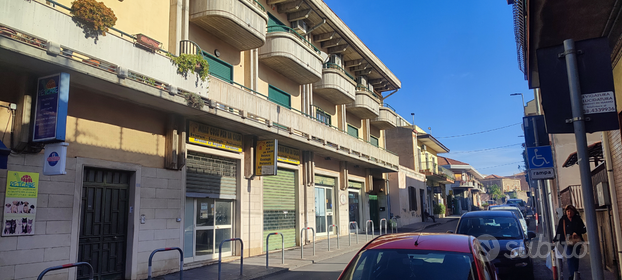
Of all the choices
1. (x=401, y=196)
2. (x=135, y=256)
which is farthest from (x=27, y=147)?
(x=401, y=196)

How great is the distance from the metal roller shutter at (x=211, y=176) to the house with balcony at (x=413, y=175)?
63.5 feet

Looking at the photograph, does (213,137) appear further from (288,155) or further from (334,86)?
(334,86)

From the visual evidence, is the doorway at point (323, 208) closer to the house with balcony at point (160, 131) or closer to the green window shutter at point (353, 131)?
the house with balcony at point (160, 131)

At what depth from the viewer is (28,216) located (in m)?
8.13

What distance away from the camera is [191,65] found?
11.0m

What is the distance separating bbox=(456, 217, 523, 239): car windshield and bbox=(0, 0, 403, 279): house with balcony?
7.11 m

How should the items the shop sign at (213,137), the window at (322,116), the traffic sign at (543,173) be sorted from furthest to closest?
the window at (322,116) → the shop sign at (213,137) → the traffic sign at (543,173)

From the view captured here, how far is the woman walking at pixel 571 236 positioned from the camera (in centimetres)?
811

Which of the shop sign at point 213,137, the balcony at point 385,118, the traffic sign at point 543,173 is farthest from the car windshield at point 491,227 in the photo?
the balcony at point 385,118

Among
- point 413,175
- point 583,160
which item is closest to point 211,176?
point 583,160

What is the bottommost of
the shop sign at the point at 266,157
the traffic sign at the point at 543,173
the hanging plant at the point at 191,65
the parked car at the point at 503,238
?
the parked car at the point at 503,238

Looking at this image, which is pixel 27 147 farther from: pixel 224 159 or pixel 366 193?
pixel 366 193

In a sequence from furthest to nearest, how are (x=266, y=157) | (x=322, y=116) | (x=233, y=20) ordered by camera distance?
1. (x=322, y=116)
2. (x=266, y=157)
3. (x=233, y=20)

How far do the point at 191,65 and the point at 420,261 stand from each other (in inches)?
348
